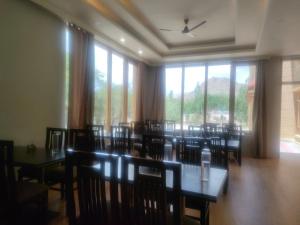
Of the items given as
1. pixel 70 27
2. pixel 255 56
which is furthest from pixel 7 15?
pixel 255 56

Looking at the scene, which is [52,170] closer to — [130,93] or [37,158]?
[37,158]

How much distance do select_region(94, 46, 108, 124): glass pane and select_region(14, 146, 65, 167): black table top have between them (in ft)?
8.17

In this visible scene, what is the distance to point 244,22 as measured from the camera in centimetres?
410

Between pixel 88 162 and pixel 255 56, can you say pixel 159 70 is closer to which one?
pixel 255 56

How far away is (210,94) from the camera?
6.92 m

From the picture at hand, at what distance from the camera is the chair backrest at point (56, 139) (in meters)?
3.04

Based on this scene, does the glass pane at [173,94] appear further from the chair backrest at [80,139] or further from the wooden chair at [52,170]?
the wooden chair at [52,170]

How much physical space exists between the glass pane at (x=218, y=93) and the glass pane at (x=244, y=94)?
0.29m

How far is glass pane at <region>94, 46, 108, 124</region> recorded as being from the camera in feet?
16.8

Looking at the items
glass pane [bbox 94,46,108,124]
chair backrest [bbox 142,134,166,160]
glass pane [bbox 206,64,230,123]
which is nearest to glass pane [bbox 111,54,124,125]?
glass pane [bbox 94,46,108,124]

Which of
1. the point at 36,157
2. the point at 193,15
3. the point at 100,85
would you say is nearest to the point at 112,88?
the point at 100,85

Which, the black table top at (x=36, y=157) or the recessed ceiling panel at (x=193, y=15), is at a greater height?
the recessed ceiling panel at (x=193, y=15)

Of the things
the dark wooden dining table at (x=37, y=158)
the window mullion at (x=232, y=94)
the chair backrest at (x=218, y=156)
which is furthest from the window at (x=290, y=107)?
the dark wooden dining table at (x=37, y=158)

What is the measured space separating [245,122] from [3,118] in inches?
239
